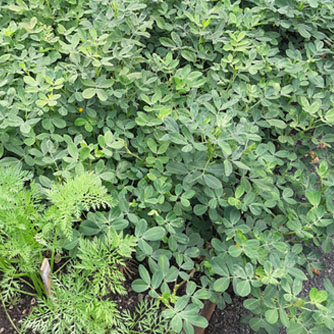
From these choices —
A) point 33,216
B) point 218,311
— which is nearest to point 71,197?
point 33,216

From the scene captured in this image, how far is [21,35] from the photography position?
183 cm

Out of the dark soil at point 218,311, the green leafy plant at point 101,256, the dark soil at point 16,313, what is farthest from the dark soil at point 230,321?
the dark soil at point 16,313

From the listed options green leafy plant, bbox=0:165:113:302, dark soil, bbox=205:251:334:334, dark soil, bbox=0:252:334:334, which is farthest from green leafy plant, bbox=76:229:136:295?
dark soil, bbox=205:251:334:334

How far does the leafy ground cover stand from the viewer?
129 cm

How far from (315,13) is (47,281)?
1.95 m

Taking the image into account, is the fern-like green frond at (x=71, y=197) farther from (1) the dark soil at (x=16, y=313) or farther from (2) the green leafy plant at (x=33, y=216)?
(1) the dark soil at (x=16, y=313)

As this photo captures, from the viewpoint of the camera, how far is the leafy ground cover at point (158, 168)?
1.29m

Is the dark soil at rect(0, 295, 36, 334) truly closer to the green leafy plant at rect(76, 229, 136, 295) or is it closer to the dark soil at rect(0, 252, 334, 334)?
the dark soil at rect(0, 252, 334, 334)

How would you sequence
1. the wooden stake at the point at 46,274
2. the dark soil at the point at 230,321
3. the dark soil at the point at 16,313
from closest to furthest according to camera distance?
the wooden stake at the point at 46,274, the dark soil at the point at 16,313, the dark soil at the point at 230,321

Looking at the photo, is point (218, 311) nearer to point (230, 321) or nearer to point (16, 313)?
point (230, 321)

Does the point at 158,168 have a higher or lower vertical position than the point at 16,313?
higher

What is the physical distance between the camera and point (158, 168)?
1.53 metres

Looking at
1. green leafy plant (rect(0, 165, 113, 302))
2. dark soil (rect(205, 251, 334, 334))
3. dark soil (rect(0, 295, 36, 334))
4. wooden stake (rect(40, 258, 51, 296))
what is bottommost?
dark soil (rect(205, 251, 334, 334))

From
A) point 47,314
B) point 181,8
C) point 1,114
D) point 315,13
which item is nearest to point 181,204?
point 47,314
